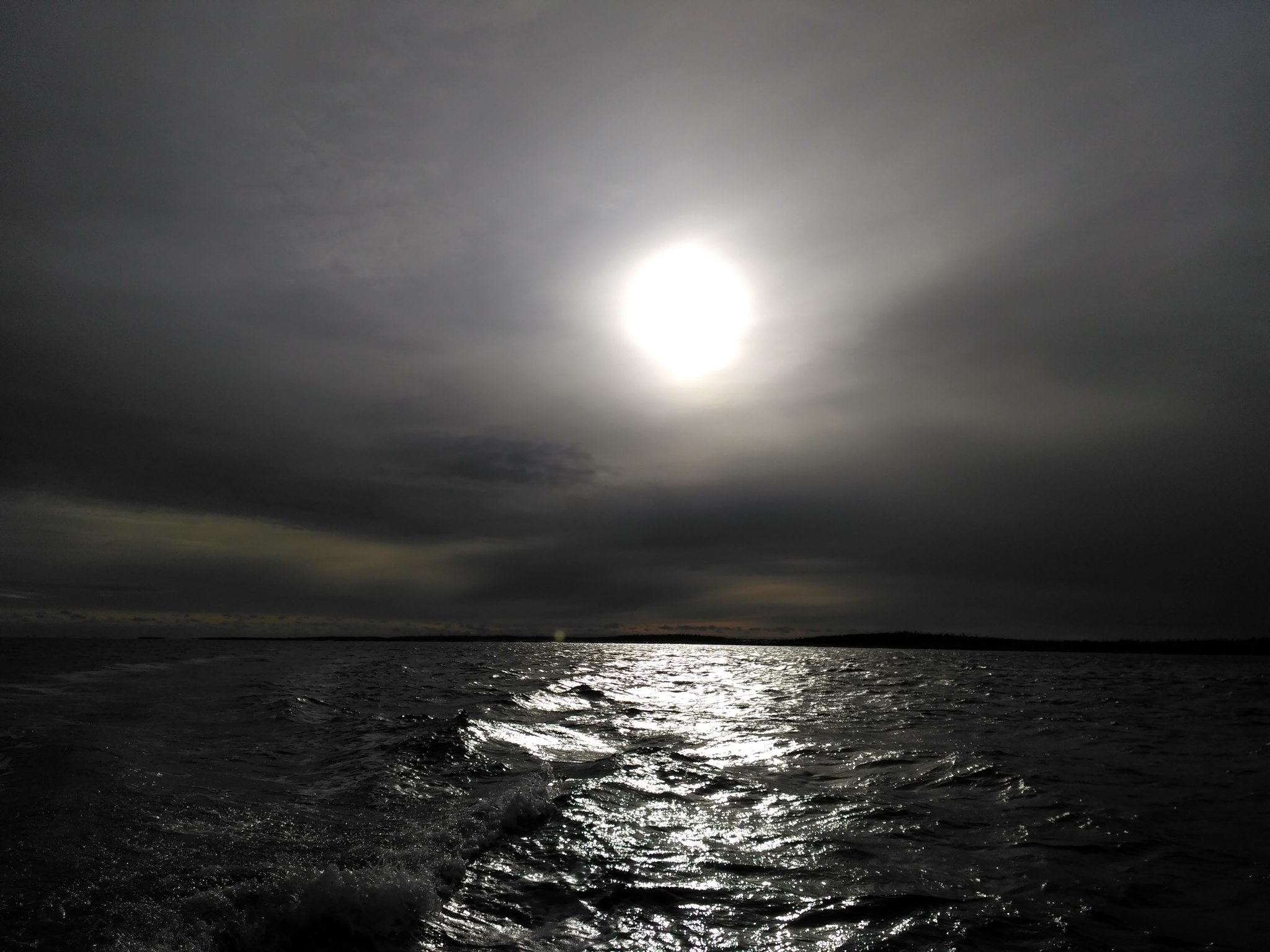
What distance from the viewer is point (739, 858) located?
9219 mm

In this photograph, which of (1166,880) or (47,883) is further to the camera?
(1166,880)

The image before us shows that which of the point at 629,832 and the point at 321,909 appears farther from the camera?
the point at 629,832

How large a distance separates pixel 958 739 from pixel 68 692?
3424 centimetres

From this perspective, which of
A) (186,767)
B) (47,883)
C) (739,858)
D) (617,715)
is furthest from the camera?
(617,715)

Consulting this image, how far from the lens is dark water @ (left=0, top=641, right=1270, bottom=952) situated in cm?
696

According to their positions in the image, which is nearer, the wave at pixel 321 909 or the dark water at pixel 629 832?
the wave at pixel 321 909

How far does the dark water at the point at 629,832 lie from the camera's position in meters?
6.96

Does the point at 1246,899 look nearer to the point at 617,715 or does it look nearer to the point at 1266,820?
the point at 1266,820

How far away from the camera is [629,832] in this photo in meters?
10.5

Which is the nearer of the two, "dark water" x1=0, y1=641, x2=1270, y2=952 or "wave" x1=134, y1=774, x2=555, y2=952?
"wave" x1=134, y1=774, x2=555, y2=952

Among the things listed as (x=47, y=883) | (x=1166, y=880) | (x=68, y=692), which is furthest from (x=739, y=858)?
(x=68, y=692)

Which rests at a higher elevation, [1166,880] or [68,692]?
[1166,880]

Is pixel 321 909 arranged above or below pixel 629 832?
above

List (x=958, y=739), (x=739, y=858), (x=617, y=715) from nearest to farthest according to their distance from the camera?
1. (x=739, y=858)
2. (x=958, y=739)
3. (x=617, y=715)
